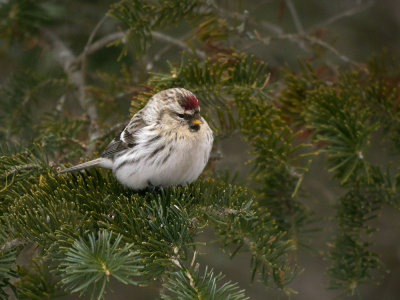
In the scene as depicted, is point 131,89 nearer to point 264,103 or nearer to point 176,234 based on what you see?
point 264,103

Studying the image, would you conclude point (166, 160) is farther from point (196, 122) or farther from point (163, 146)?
point (196, 122)

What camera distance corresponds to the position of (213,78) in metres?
1.72

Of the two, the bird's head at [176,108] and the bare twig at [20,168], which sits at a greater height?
the bird's head at [176,108]

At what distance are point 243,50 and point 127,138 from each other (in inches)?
26.0

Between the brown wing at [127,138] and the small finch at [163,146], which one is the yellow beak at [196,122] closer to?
the small finch at [163,146]

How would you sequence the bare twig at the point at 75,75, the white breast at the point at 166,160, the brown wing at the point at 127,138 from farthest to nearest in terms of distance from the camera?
1. the bare twig at the point at 75,75
2. the brown wing at the point at 127,138
3. the white breast at the point at 166,160

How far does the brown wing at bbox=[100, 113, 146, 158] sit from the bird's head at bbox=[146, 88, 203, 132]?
75mm

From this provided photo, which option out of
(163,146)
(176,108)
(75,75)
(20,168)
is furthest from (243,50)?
(20,168)

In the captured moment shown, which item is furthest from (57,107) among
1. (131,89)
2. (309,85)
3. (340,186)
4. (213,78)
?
(340,186)

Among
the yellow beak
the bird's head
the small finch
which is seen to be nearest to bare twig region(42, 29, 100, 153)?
the small finch

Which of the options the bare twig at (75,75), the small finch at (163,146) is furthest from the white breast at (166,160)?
the bare twig at (75,75)

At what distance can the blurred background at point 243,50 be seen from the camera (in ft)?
7.13

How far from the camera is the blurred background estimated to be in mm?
2174

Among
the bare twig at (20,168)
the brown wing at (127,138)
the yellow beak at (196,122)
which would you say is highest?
the yellow beak at (196,122)
